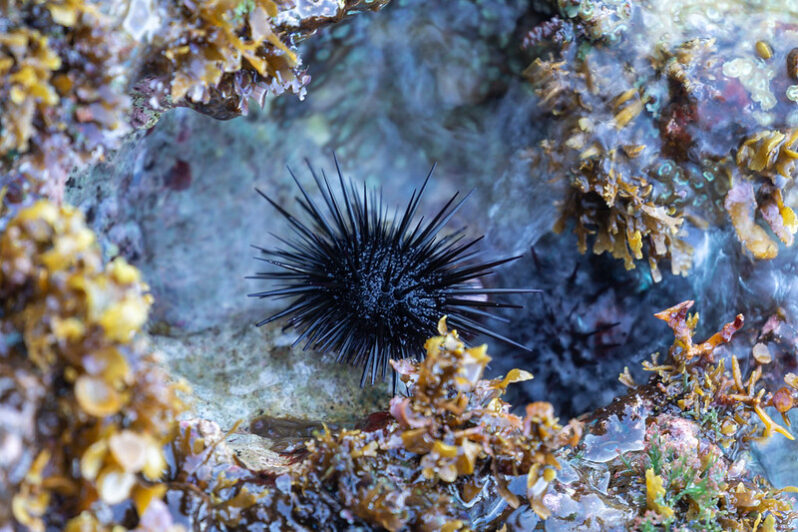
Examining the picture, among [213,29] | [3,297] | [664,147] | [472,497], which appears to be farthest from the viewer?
[664,147]

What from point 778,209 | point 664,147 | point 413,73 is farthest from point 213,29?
point 778,209

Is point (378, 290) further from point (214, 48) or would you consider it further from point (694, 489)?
point (694, 489)

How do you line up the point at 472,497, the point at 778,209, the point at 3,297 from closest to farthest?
1. the point at 3,297
2. the point at 472,497
3. the point at 778,209

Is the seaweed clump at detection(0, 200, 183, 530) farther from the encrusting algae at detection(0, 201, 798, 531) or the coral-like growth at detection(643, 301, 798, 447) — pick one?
the coral-like growth at detection(643, 301, 798, 447)

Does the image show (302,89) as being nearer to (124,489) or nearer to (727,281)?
(124,489)

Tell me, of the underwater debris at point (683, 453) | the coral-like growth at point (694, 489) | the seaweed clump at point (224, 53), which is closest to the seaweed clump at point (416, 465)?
Answer: the underwater debris at point (683, 453)

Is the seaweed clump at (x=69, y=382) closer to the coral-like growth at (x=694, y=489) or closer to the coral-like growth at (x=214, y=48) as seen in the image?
the coral-like growth at (x=214, y=48)
